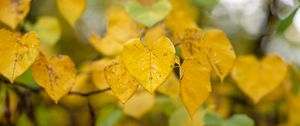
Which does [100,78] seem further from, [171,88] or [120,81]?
[120,81]

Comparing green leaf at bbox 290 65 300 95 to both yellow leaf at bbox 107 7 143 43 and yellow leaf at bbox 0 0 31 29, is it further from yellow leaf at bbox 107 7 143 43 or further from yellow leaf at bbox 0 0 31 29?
yellow leaf at bbox 0 0 31 29

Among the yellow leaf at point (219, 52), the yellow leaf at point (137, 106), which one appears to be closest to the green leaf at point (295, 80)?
the yellow leaf at point (137, 106)

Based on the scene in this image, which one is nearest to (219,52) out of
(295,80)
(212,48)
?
(212,48)

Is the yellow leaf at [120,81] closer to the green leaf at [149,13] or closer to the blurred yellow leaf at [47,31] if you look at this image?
the green leaf at [149,13]

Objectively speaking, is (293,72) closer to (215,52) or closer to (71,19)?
(215,52)

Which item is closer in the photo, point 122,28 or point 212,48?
point 212,48

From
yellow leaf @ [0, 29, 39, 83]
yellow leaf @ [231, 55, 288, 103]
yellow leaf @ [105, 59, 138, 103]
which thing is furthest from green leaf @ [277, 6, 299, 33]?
yellow leaf @ [0, 29, 39, 83]
